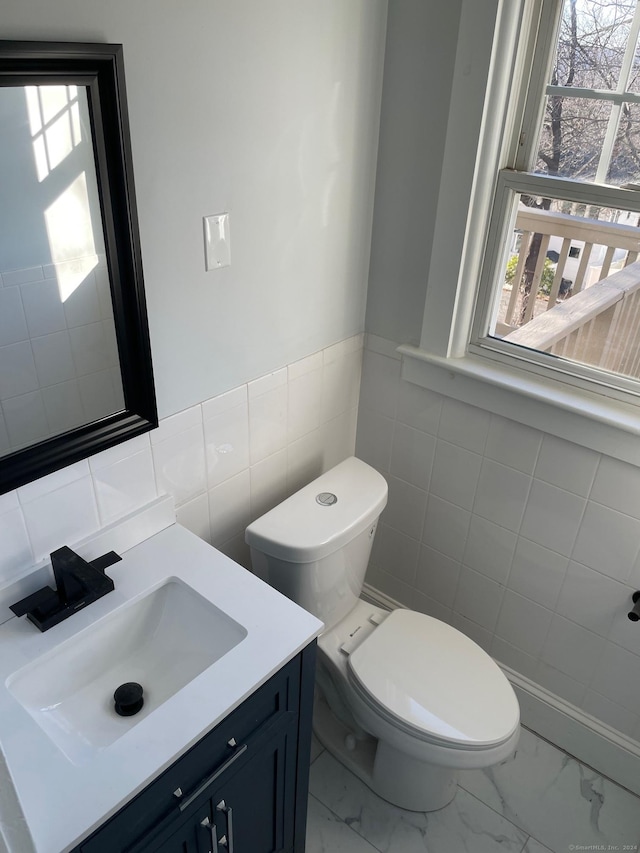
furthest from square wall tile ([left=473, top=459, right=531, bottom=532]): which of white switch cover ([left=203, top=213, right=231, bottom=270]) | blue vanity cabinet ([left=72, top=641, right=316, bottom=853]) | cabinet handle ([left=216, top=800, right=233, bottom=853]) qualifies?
cabinet handle ([left=216, top=800, right=233, bottom=853])

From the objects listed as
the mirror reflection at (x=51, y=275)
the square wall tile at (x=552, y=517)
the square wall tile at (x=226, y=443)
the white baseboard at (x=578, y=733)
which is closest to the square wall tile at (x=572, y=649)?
the white baseboard at (x=578, y=733)

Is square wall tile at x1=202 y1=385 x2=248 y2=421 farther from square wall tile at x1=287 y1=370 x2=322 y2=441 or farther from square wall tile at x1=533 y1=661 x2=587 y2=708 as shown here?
square wall tile at x1=533 y1=661 x2=587 y2=708

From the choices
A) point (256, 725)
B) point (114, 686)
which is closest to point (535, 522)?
point (256, 725)

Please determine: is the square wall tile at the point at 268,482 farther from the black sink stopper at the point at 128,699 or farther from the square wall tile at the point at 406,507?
the black sink stopper at the point at 128,699

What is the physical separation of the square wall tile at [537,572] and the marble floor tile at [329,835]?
0.78m

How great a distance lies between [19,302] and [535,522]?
1.35 meters

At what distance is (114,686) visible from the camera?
4.17ft

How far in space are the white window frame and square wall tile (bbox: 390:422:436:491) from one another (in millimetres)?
179

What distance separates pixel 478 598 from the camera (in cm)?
198

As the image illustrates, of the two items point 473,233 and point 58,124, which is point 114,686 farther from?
point 473,233

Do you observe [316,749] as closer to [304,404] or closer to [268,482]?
[268,482]

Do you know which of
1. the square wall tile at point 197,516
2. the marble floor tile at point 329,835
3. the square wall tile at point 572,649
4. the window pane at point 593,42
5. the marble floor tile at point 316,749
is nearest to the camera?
the window pane at point 593,42

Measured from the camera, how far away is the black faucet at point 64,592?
1225mm

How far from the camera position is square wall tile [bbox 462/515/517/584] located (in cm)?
185
